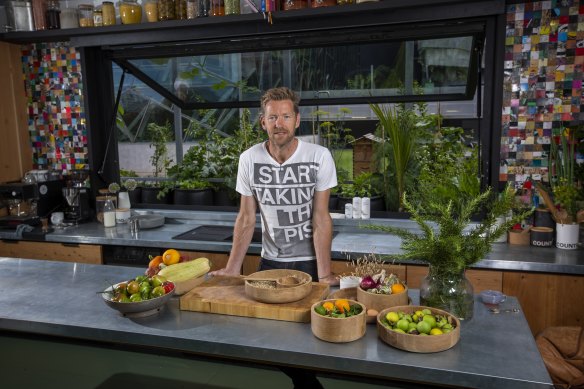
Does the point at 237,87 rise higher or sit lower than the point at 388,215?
higher

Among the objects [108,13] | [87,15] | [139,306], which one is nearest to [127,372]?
[139,306]

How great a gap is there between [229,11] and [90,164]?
1.87 metres

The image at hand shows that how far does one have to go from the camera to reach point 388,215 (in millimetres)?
3801

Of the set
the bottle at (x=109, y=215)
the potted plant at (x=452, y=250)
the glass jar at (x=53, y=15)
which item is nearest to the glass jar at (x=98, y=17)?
the glass jar at (x=53, y=15)

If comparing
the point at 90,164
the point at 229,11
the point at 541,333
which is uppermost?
the point at 229,11

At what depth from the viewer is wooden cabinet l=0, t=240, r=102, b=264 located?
3.79m

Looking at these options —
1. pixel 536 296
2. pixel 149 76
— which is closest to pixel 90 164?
pixel 149 76

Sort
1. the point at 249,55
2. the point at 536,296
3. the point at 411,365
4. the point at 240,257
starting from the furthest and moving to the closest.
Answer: the point at 249,55, the point at 536,296, the point at 240,257, the point at 411,365

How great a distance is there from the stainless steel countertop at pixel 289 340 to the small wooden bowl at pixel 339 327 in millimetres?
23

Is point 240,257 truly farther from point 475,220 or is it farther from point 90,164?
point 90,164

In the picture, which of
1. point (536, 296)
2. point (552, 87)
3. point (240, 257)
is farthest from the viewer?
point (552, 87)

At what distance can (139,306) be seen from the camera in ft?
6.07

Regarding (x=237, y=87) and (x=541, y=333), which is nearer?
(x=541, y=333)

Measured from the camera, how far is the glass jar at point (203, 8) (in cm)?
369
